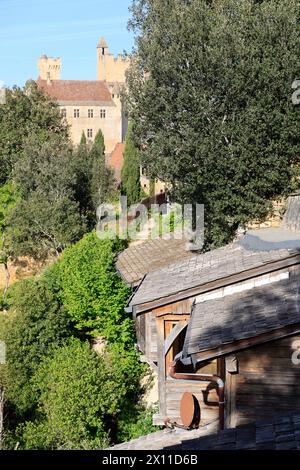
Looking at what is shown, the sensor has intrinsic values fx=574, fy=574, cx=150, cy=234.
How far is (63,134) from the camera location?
39781 mm

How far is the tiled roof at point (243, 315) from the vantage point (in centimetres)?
891

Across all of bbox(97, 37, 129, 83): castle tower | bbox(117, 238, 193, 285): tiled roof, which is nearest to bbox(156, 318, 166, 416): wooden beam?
bbox(117, 238, 193, 285): tiled roof

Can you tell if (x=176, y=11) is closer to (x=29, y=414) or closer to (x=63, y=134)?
(x=29, y=414)

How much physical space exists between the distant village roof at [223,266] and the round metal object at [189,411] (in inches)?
80.8

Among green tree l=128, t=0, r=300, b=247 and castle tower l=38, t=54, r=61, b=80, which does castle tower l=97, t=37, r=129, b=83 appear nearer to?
castle tower l=38, t=54, r=61, b=80

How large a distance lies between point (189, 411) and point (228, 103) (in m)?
11.1

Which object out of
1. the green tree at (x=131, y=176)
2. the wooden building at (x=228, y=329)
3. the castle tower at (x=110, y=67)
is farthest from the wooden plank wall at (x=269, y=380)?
the castle tower at (x=110, y=67)

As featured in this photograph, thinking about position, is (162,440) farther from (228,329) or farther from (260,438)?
(260,438)

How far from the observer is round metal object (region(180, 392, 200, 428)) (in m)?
10.5

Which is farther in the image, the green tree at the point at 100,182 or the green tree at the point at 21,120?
the green tree at the point at 21,120

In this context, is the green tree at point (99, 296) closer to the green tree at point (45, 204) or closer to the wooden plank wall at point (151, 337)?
the wooden plank wall at point (151, 337)

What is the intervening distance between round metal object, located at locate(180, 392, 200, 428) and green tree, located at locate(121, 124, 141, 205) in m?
32.0

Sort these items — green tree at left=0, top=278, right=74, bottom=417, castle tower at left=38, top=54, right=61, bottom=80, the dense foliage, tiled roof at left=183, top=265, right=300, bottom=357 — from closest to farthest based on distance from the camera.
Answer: tiled roof at left=183, top=265, right=300, bottom=357
the dense foliage
green tree at left=0, top=278, right=74, bottom=417
castle tower at left=38, top=54, right=61, bottom=80

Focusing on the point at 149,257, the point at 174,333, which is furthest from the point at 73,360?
the point at 174,333
